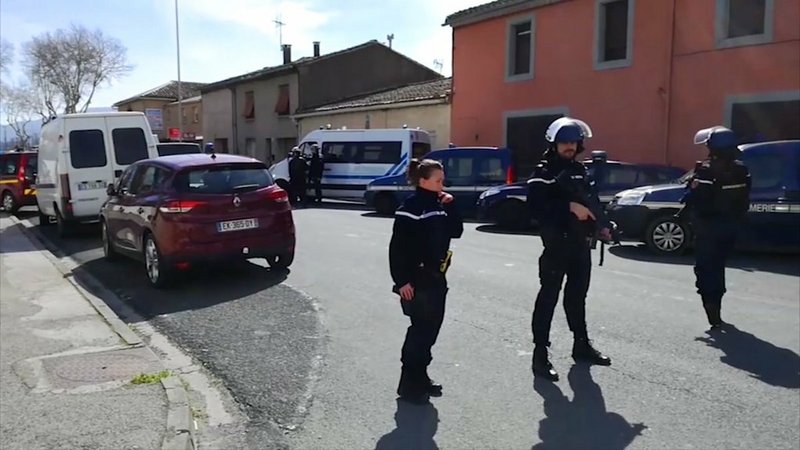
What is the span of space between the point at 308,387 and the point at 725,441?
104 inches

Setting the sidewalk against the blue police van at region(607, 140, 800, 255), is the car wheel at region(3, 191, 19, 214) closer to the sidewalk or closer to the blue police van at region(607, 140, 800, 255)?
the sidewalk

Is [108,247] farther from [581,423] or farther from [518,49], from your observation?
[518,49]

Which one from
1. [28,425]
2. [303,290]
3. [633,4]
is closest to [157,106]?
[633,4]

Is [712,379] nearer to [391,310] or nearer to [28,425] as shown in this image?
[391,310]

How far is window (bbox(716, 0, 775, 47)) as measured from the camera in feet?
47.2

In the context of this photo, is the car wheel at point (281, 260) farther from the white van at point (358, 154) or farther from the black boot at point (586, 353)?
the white van at point (358, 154)

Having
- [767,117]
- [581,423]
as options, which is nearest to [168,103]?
[767,117]

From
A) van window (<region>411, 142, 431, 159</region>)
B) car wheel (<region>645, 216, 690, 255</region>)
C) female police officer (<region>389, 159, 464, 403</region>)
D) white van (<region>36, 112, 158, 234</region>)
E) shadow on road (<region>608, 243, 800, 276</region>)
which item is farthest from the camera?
van window (<region>411, 142, 431, 159</region>)

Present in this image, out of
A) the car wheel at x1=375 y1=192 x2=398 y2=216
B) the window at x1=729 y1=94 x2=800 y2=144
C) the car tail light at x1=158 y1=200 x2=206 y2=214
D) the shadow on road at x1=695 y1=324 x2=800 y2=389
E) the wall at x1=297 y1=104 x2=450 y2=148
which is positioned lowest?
the shadow on road at x1=695 y1=324 x2=800 y2=389

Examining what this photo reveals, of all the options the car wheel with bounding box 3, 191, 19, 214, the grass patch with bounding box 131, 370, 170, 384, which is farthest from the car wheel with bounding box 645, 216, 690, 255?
the car wheel with bounding box 3, 191, 19, 214

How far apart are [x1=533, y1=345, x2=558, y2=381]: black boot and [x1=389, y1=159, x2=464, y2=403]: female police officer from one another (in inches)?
38.1

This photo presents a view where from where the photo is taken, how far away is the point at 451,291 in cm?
782

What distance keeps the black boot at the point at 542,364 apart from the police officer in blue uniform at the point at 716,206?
6.93ft

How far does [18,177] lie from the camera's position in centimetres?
1923
